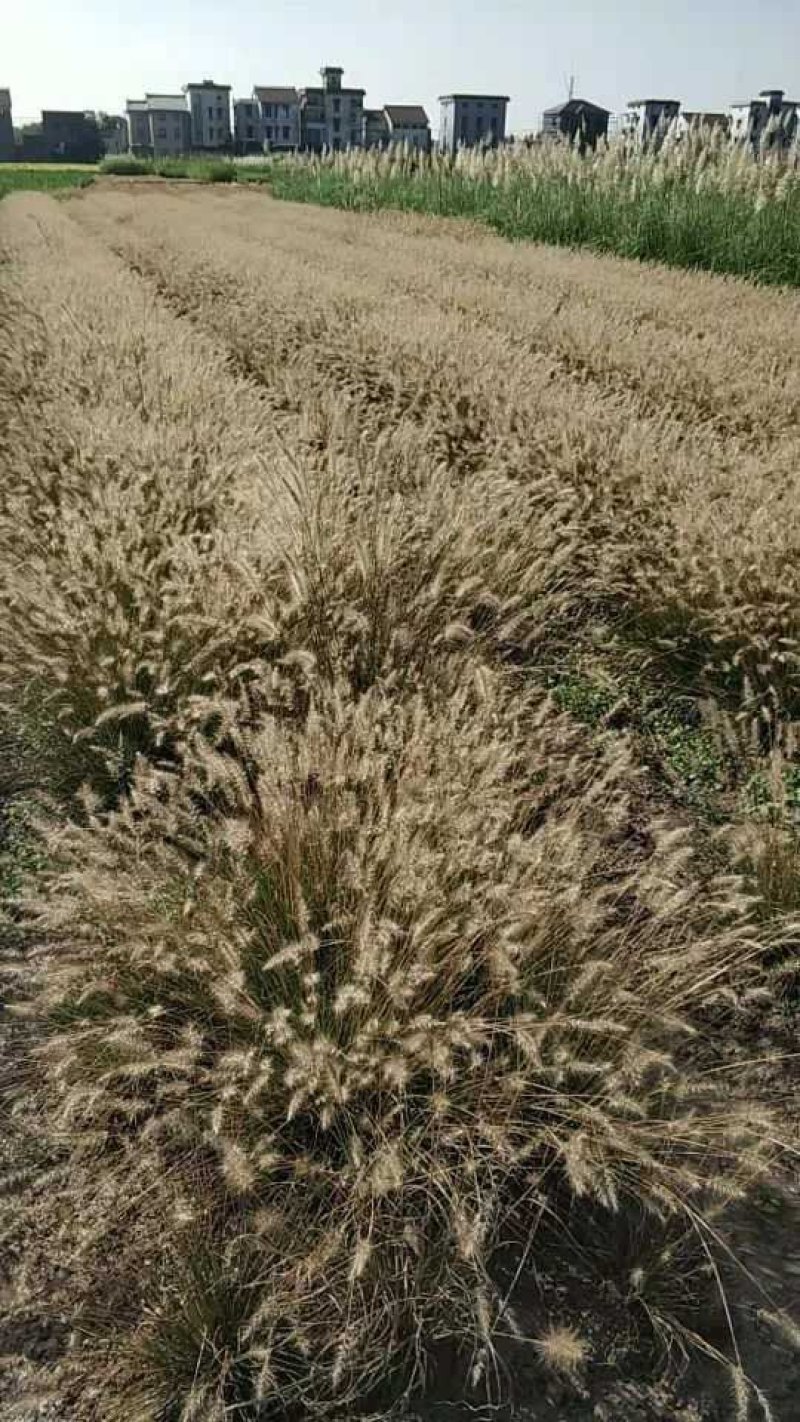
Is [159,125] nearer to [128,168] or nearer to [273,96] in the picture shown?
[273,96]

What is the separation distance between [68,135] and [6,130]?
5465 mm

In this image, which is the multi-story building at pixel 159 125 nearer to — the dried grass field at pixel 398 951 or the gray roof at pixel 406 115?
the gray roof at pixel 406 115

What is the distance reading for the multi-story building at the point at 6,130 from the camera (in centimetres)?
8831

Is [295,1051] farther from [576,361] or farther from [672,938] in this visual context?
[576,361]

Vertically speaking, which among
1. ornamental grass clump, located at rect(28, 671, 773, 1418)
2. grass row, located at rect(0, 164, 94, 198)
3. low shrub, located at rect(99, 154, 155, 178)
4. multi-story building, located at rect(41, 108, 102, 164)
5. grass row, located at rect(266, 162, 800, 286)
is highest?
multi-story building, located at rect(41, 108, 102, 164)

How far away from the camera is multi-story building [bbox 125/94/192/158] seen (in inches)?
3814

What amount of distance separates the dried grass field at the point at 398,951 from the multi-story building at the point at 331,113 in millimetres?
104914

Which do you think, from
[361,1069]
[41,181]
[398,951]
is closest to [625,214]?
[398,951]

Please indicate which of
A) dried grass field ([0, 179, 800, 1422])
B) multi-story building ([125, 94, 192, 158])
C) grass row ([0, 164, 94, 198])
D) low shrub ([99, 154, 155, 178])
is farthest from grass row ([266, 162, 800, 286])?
multi-story building ([125, 94, 192, 158])

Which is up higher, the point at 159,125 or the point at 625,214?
the point at 159,125

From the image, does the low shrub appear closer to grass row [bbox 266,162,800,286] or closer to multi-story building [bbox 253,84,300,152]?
grass row [bbox 266,162,800,286]

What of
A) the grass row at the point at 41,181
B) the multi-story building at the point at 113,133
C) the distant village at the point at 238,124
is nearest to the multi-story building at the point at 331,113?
the distant village at the point at 238,124

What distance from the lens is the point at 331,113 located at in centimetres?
9638

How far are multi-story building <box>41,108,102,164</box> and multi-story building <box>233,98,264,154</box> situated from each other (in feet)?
45.9
